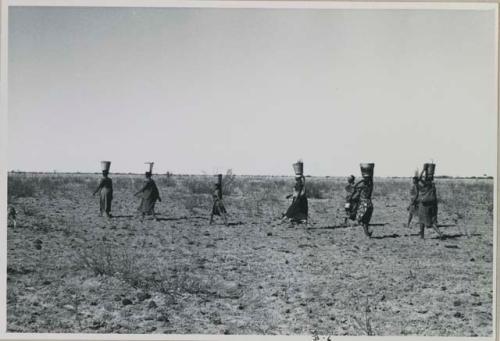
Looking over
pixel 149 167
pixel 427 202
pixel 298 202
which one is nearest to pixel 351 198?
pixel 298 202

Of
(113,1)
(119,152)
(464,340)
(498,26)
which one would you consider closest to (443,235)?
(464,340)

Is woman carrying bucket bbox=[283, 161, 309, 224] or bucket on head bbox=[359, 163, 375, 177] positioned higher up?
bucket on head bbox=[359, 163, 375, 177]

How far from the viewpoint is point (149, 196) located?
9.28 metres

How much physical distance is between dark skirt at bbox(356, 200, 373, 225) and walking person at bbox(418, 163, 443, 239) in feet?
2.32

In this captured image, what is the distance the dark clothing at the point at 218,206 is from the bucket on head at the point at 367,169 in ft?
6.89

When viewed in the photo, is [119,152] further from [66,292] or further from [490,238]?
[490,238]

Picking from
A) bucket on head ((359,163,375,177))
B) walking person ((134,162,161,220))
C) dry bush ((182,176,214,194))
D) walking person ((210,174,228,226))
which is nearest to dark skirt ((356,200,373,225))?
bucket on head ((359,163,375,177))

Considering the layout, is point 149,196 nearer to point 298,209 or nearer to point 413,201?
point 298,209

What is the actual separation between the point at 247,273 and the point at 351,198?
6.72ft

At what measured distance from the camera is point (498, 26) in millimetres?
7895

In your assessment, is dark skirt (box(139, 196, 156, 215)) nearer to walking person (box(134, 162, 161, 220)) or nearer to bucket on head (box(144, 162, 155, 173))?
walking person (box(134, 162, 161, 220))

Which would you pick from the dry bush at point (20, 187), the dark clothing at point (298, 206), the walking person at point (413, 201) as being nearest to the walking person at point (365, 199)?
the walking person at point (413, 201)

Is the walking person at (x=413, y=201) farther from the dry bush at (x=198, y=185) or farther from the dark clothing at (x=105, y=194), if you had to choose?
the dark clothing at (x=105, y=194)

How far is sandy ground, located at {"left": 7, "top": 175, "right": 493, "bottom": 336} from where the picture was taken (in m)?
7.79
